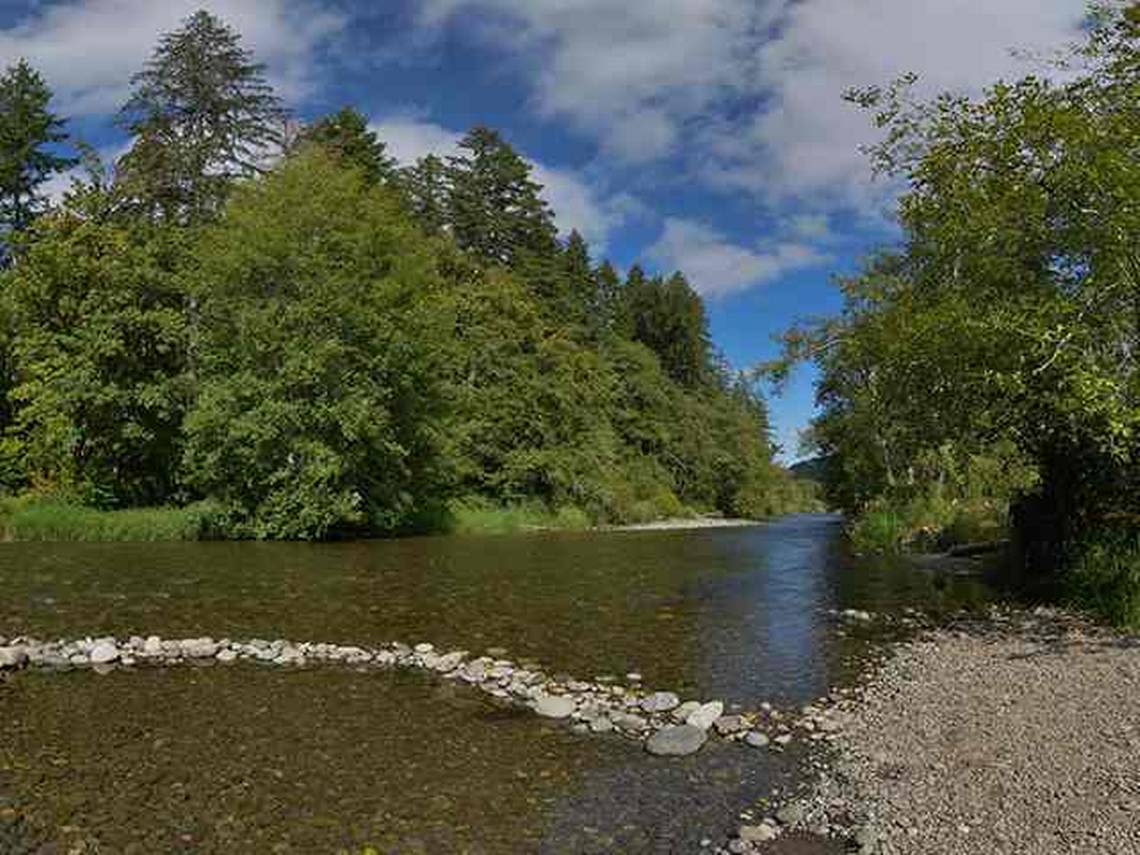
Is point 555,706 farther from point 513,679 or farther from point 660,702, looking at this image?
point 513,679

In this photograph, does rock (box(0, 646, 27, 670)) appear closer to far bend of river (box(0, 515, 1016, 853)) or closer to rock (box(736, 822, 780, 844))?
far bend of river (box(0, 515, 1016, 853))

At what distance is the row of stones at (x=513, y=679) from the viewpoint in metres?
9.33

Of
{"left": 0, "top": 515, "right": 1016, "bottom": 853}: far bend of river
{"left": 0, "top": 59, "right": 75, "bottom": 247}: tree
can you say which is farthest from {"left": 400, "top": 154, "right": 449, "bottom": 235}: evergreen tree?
{"left": 0, "top": 515, "right": 1016, "bottom": 853}: far bend of river

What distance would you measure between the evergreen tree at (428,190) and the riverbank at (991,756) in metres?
54.9

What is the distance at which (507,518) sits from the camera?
1762 inches

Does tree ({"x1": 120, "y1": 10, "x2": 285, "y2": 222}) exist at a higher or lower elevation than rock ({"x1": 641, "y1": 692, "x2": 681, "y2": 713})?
higher

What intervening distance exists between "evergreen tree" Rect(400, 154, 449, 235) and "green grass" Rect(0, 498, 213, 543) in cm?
3353

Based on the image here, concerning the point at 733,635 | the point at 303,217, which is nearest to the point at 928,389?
the point at 733,635

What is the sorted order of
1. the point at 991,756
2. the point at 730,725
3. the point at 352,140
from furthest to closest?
the point at 352,140
the point at 730,725
the point at 991,756

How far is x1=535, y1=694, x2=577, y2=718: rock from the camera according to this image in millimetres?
9992

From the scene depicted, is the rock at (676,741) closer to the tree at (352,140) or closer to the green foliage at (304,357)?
the green foliage at (304,357)

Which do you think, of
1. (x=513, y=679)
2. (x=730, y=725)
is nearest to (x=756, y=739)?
(x=730, y=725)

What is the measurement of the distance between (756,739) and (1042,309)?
8251mm

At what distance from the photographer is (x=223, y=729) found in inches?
366
